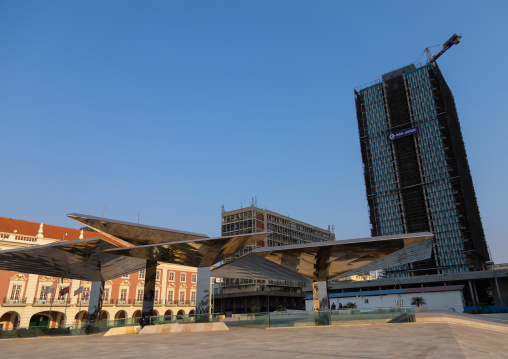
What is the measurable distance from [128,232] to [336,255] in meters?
16.0

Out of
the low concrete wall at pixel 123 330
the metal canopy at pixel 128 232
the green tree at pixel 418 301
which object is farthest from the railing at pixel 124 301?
the green tree at pixel 418 301

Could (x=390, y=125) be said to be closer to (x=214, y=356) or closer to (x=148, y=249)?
(x=148, y=249)

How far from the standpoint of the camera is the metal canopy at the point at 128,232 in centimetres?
2589

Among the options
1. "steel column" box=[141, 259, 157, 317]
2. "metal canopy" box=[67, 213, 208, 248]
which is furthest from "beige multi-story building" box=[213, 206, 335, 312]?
"metal canopy" box=[67, 213, 208, 248]

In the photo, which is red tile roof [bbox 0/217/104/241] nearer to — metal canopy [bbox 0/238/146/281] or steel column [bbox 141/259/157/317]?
metal canopy [bbox 0/238/146/281]

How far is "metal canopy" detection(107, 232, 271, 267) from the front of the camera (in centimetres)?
2459

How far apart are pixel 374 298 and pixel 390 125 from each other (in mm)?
68119

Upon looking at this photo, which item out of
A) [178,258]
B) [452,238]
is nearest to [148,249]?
[178,258]

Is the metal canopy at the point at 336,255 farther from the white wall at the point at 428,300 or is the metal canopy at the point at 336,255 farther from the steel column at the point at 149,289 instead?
the white wall at the point at 428,300

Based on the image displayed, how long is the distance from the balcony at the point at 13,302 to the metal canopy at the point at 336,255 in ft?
113

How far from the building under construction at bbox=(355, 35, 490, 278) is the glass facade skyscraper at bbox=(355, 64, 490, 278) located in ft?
0.68

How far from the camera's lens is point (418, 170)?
4225 inches

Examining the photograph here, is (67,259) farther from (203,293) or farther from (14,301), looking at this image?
(14,301)

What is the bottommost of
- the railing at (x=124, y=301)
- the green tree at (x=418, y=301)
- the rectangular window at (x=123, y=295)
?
the green tree at (x=418, y=301)
